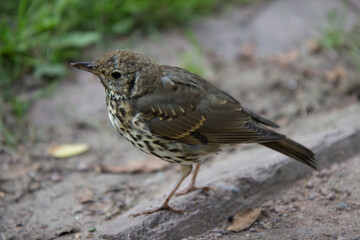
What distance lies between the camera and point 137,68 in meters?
3.50

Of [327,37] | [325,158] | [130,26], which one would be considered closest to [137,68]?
[325,158]

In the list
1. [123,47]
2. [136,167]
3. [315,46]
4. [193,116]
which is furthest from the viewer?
[315,46]

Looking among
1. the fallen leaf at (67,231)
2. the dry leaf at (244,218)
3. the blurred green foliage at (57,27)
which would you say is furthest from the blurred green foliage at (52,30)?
the dry leaf at (244,218)

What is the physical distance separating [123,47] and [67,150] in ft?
6.37

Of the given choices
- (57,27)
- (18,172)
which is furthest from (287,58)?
(18,172)

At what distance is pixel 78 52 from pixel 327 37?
140 inches

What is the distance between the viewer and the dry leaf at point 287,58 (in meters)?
6.33

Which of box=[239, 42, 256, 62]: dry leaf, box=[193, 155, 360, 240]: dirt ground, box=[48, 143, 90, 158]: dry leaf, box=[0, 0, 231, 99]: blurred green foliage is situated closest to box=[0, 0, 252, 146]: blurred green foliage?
box=[0, 0, 231, 99]: blurred green foliage

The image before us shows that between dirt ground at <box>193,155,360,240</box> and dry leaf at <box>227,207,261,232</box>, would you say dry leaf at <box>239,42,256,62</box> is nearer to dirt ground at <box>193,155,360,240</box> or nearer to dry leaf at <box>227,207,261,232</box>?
dirt ground at <box>193,155,360,240</box>

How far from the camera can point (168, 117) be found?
351 centimetres

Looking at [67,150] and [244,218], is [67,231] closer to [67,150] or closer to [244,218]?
A: [244,218]

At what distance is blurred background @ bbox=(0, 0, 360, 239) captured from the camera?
463cm

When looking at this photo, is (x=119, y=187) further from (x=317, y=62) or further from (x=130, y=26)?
(x=317, y=62)

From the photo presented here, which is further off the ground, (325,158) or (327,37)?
(327,37)
